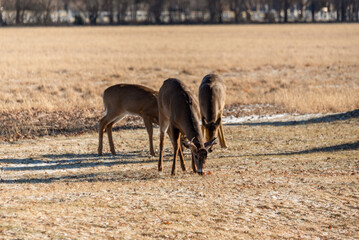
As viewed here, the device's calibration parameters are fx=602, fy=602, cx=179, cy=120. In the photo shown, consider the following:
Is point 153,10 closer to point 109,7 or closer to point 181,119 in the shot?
point 109,7

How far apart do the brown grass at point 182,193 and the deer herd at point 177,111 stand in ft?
2.04

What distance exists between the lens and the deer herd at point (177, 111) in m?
11.2

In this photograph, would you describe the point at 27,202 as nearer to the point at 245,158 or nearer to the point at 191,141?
the point at 191,141

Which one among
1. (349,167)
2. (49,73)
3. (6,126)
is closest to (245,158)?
(349,167)

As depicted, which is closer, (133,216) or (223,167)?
(133,216)

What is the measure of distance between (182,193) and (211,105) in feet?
13.6

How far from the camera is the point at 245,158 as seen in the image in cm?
1418

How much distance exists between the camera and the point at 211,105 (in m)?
14.2

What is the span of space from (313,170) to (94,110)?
11270 millimetres

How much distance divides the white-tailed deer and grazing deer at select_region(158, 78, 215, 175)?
1.70 meters

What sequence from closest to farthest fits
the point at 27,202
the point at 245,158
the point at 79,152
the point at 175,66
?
the point at 27,202 → the point at 245,158 → the point at 79,152 → the point at 175,66

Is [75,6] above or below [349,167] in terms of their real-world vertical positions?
above

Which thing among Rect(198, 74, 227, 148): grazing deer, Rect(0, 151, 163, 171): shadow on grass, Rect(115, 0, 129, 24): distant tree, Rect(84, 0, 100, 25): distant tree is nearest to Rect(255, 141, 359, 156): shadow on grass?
Rect(198, 74, 227, 148): grazing deer

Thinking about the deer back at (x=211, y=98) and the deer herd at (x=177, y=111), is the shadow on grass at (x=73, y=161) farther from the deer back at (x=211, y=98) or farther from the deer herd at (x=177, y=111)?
the deer back at (x=211, y=98)
